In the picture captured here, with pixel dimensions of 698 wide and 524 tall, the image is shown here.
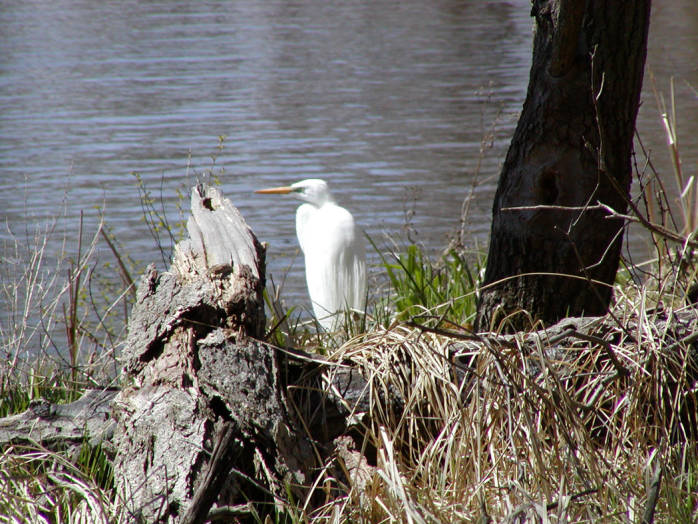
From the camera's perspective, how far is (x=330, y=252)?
16.0 ft

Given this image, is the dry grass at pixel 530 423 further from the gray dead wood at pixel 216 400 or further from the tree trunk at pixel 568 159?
the tree trunk at pixel 568 159

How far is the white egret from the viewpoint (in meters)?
A: 4.89

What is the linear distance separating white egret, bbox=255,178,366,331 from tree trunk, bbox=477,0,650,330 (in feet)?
5.98

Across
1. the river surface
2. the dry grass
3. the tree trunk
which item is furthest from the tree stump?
the river surface

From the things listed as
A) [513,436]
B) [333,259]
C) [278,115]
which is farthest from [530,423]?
[278,115]

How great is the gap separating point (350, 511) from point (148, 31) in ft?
64.7

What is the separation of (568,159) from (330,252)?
6.87 ft

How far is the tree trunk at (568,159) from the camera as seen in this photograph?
291cm

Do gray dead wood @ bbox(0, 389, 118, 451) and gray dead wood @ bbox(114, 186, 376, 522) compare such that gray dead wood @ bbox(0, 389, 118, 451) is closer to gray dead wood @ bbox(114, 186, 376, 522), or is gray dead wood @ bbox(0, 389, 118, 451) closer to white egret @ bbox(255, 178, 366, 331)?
gray dead wood @ bbox(114, 186, 376, 522)

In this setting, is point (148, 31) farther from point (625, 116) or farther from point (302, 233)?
point (625, 116)

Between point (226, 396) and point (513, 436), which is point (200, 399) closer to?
point (226, 396)

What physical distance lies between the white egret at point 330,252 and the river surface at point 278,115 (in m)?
0.61

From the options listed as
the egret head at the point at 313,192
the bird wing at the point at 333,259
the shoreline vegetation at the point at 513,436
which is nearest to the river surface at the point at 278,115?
the egret head at the point at 313,192

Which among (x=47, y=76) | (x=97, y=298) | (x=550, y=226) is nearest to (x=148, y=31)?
(x=47, y=76)
